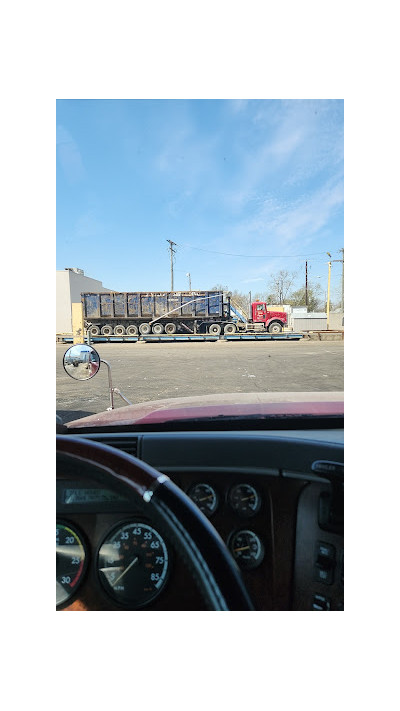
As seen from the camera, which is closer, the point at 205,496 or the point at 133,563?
the point at 133,563

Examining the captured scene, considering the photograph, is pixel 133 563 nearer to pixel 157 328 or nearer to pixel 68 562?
pixel 68 562

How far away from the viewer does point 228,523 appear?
1.26 m

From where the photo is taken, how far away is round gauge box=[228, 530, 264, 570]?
123 cm

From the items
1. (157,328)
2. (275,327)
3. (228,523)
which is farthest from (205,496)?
(275,327)

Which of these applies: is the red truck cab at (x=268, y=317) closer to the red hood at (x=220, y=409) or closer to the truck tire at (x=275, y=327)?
the truck tire at (x=275, y=327)

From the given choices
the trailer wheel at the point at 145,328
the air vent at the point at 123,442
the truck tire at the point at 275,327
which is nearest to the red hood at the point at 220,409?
the air vent at the point at 123,442

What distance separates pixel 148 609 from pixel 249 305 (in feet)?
51.3

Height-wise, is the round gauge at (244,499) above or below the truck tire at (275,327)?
below

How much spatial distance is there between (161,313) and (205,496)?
14.5 meters

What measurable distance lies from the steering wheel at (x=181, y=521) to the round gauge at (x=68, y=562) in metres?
0.34

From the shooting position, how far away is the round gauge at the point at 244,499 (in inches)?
49.3

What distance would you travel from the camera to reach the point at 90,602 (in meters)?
1.10
